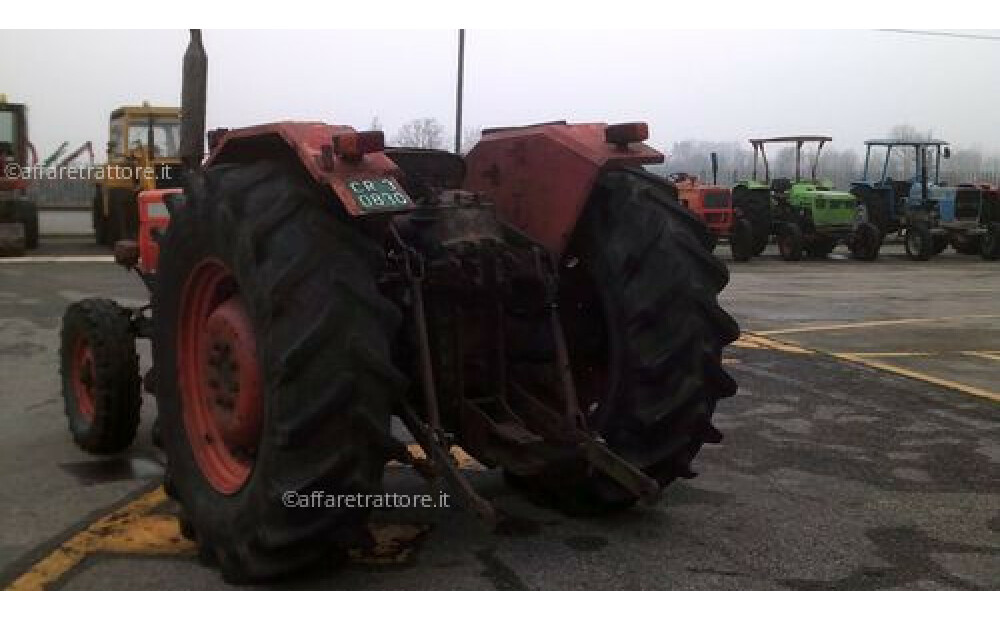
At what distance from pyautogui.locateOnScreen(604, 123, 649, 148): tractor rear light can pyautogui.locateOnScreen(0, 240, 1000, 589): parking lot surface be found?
1.62 meters

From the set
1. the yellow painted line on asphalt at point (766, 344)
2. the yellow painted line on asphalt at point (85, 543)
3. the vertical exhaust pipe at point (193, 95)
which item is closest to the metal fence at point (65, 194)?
the yellow painted line on asphalt at point (766, 344)

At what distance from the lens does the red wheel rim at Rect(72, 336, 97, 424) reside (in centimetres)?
514

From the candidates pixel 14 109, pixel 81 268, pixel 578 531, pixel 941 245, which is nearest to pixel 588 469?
pixel 578 531

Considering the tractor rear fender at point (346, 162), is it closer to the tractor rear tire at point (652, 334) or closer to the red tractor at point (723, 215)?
the tractor rear tire at point (652, 334)

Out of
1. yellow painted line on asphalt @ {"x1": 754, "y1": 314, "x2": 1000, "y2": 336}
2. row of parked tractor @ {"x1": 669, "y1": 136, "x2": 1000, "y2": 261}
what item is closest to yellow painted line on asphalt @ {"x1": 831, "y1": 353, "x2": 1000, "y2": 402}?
yellow painted line on asphalt @ {"x1": 754, "y1": 314, "x2": 1000, "y2": 336}

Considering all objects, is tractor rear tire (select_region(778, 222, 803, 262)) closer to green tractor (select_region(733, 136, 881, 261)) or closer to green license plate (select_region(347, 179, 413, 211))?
green tractor (select_region(733, 136, 881, 261))

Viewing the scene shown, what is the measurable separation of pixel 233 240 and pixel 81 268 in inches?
552

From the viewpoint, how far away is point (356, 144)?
10.8ft

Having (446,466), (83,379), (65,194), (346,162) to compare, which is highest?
(346,162)

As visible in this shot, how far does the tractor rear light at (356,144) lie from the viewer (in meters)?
3.27

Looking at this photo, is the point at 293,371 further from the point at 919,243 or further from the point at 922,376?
the point at 919,243

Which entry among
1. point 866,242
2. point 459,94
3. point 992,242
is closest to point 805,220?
point 866,242

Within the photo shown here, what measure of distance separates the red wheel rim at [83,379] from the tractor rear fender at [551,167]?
2416 millimetres

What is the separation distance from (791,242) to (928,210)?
4.34 m
